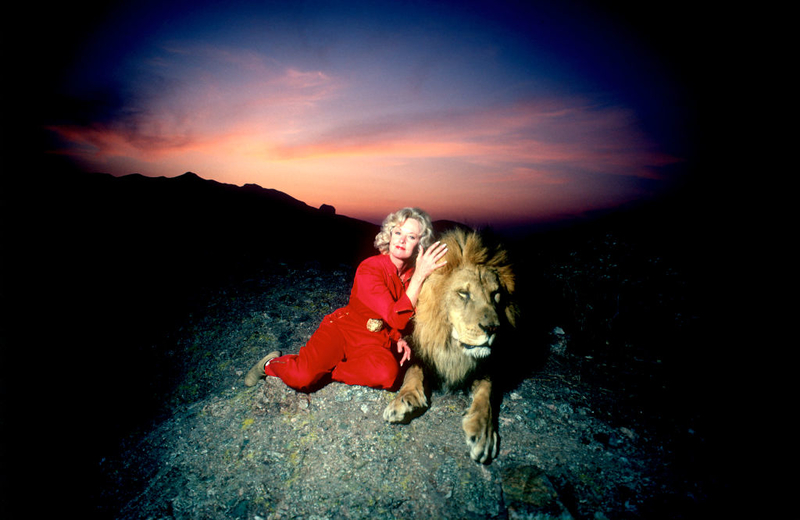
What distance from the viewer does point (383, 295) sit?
2441 mm

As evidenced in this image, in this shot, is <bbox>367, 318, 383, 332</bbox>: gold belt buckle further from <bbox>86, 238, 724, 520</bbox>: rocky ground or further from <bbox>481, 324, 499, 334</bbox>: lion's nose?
<bbox>481, 324, 499, 334</bbox>: lion's nose

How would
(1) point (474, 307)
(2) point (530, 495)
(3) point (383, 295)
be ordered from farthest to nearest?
1. (3) point (383, 295)
2. (1) point (474, 307)
3. (2) point (530, 495)

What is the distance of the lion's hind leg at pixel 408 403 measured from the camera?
227cm

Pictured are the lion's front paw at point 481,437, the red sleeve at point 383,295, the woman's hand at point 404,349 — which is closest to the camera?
the lion's front paw at point 481,437

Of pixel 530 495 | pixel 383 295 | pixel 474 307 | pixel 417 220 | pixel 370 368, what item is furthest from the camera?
pixel 417 220

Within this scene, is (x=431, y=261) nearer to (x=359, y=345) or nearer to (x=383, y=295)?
(x=383, y=295)

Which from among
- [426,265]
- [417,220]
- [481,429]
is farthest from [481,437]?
[417,220]

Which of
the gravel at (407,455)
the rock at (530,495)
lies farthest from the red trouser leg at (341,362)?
the rock at (530,495)

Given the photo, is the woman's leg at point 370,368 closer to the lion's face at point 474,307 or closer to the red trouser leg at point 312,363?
the red trouser leg at point 312,363

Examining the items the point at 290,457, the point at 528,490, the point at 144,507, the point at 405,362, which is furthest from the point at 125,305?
the point at 528,490

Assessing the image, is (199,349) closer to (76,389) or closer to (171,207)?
(76,389)

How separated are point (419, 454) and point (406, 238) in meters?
1.56

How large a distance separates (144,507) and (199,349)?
5.64ft

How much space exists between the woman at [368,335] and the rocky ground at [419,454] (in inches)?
6.4
